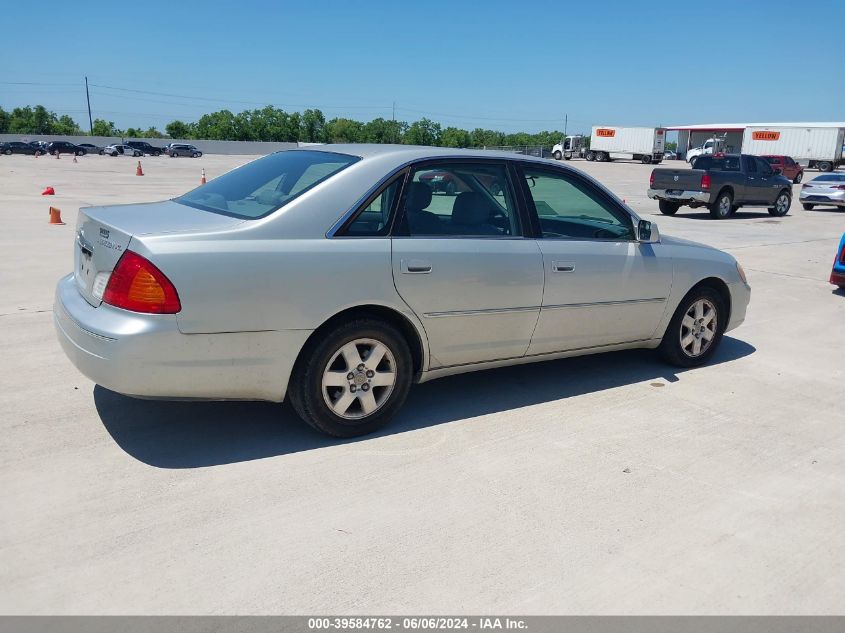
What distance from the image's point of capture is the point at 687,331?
588 cm

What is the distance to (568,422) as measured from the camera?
15.5 ft

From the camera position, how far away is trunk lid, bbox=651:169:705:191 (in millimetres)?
19406

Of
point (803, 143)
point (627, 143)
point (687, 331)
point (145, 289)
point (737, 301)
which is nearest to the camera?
point (145, 289)

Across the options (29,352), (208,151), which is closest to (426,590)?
(29,352)

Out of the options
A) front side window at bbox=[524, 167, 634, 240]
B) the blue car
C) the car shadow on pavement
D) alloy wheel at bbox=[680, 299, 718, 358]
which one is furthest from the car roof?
the blue car

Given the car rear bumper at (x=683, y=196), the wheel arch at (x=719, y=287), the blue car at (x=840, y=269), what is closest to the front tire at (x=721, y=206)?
the car rear bumper at (x=683, y=196)

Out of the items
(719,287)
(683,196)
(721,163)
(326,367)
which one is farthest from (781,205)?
(326,367)

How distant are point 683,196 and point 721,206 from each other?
45.9 inches

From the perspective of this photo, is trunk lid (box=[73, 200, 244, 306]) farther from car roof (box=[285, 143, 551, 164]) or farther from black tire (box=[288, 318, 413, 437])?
car roof (box=[285, 143, 551, 164])

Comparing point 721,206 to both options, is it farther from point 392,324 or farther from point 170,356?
point 170,356

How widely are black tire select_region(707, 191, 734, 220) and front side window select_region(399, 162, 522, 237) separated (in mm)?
16579

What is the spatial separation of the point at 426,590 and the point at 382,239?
1998 mm

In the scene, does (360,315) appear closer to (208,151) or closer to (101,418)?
(101,418)

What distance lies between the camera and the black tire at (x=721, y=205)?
1975cm
